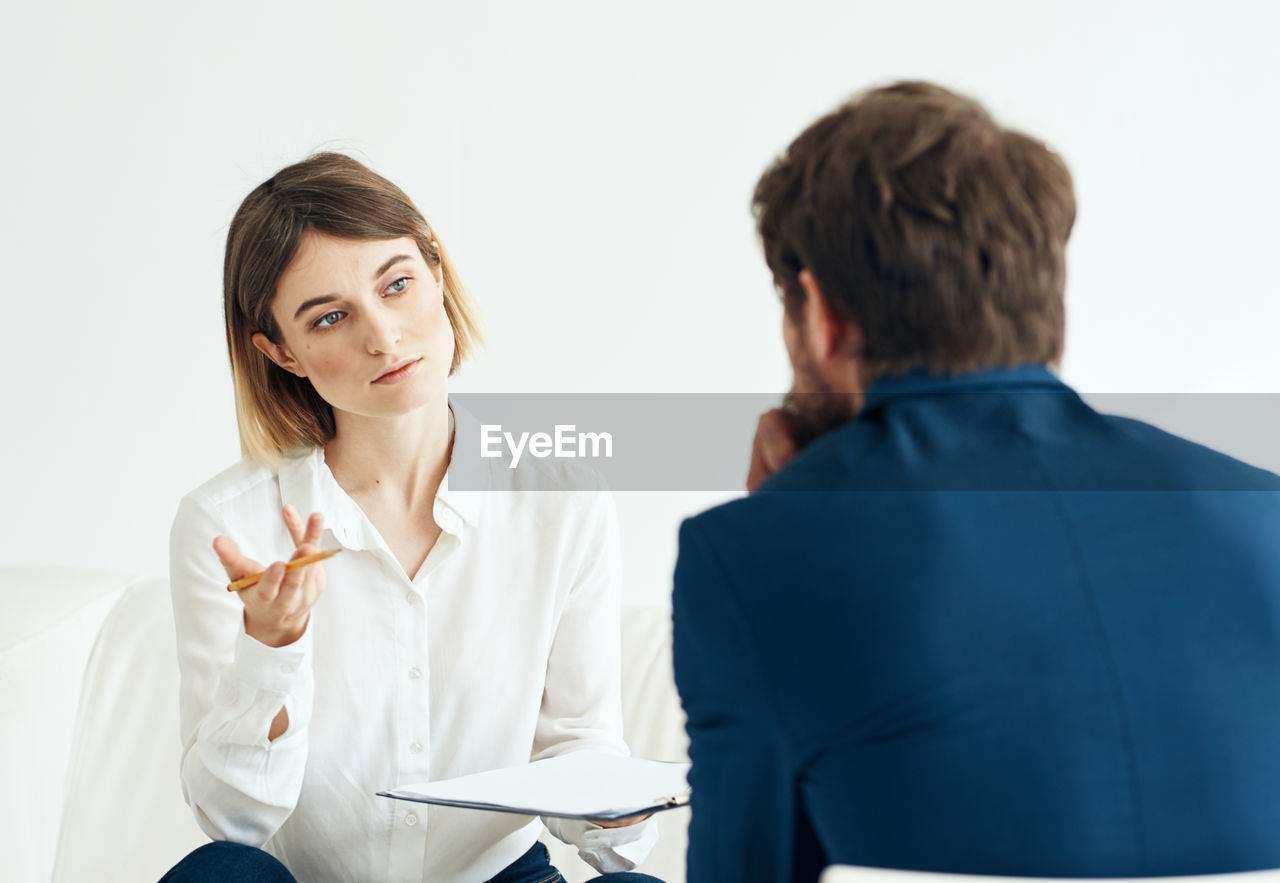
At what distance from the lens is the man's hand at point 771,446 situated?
887 mm

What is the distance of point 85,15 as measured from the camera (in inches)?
102

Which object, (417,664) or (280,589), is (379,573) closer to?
(417,664)

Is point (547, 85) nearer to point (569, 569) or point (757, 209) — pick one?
point (569, 569)

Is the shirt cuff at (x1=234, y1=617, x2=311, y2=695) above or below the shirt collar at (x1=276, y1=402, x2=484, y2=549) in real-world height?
below

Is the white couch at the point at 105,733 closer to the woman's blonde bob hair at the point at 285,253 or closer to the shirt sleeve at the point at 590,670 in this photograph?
the shirt sleeve at the point at 590,670

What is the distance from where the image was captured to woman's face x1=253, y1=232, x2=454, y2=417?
4.41ft

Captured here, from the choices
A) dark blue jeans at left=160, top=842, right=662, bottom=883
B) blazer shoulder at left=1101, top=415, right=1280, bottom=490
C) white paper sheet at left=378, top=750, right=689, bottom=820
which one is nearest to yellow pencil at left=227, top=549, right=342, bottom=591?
white paper sheet at left=378, top=750, right=689, bottom=820

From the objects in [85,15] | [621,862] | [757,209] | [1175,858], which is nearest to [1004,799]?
[1175,858]

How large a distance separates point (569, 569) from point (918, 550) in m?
0.85

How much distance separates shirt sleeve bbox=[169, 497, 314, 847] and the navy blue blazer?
612mm

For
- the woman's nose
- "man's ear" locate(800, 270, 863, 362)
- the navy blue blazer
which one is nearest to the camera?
the navy blue blazer

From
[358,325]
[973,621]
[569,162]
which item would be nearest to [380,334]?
[358,325]

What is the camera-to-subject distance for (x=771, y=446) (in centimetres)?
90

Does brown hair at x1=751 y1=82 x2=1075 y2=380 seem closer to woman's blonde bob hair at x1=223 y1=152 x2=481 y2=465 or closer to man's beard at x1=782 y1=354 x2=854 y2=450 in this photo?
man's beard at x1=782 y1=354 x2=854 y2=450
